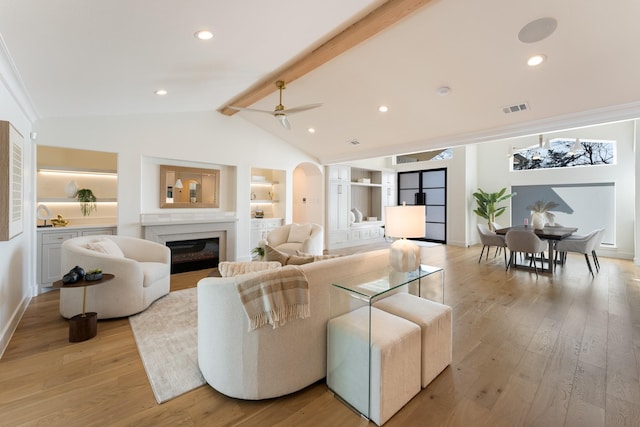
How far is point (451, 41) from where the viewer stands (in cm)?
320

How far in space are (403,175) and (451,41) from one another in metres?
7.11

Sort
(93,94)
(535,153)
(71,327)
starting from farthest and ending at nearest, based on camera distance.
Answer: (535,153) → (93,94) → (71,327)

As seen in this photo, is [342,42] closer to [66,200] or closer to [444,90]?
[444,90]

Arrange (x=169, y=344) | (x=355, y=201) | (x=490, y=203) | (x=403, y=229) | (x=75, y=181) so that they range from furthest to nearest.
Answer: (x=355, y=201) < (x=490, y=203) < (x=75, y=181) < (x=403, y=229) < (x=169, y=344)

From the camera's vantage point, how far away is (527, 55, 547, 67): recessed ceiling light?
3182 millimetres

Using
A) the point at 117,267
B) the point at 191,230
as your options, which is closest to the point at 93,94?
the point at 117,267

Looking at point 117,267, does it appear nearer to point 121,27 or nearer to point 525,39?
point 121,27

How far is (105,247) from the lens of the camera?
133 inches

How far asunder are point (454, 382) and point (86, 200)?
5.61m

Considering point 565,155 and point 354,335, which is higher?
point 565,155

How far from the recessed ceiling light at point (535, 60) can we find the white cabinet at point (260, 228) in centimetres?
555

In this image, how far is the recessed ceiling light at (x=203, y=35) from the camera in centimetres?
254

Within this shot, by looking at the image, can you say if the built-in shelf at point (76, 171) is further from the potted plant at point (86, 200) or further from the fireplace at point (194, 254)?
the fireplace at point (194, 254)

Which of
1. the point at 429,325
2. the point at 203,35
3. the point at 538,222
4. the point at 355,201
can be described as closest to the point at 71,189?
the point at 203,35
